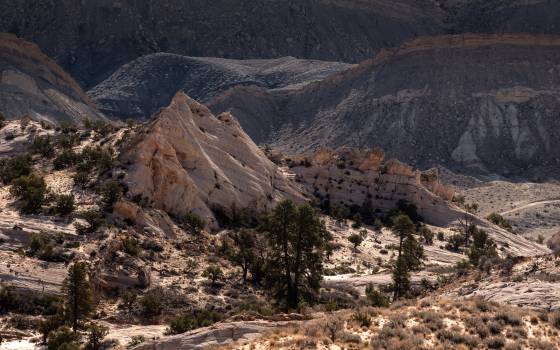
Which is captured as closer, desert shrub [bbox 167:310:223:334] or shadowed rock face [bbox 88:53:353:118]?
desert shrub [bbox 167:310:223:334]

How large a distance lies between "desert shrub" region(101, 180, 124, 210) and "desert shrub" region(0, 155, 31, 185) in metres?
5.47

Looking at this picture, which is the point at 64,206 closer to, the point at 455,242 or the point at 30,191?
the point at 30,191

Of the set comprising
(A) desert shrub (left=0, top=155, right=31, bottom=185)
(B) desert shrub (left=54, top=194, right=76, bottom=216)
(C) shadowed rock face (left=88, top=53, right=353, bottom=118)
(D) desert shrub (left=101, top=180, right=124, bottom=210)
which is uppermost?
(C) shadowed rock face (left=88, top=53, right=353, bottom=118)

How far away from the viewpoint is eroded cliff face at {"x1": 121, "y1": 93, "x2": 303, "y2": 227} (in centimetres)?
4294

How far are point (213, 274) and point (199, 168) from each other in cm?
1270

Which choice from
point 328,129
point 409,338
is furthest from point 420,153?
point 409,338

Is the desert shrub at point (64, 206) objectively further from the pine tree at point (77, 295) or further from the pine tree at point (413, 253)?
the pine tree at point (413, 253)

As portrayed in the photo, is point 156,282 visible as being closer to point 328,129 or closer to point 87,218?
point 87,218

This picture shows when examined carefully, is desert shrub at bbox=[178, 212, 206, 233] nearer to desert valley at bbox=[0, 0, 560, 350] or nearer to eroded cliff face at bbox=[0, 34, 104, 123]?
desert valley at bbox=[0, 0, 560, 350]

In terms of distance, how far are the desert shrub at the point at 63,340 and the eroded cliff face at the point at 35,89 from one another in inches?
2521

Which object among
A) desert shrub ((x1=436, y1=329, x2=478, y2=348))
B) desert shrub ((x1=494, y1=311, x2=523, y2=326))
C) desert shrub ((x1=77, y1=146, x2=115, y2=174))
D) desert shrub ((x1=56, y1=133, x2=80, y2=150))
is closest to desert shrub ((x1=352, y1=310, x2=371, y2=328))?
desert shrub ((x1=436, y1=329, x2=478, y2=348))

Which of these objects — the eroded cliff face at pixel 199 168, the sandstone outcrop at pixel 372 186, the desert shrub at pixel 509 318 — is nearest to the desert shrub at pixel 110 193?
the eroded cliff face at pixel 199 168

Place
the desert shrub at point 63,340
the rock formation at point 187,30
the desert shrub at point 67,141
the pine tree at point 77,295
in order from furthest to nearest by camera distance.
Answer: the rock formation at point 187,30, the desert shrub at point 67,141, the pine tree at point 77,295, the desert shrub at point 63,340

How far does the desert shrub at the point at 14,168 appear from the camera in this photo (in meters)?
42.9
